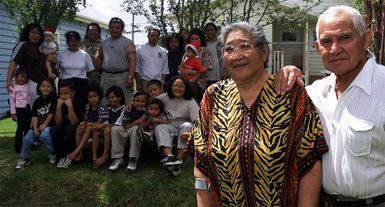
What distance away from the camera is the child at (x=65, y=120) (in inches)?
259

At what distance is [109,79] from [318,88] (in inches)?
209

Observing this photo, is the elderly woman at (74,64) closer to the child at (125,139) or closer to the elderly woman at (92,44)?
the elderly woman at (92,44)

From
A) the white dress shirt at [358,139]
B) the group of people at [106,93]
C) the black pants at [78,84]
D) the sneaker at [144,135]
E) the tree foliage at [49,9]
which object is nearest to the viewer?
the white dress shirt at [358,139]

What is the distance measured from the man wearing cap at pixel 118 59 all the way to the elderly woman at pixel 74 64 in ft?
1.03

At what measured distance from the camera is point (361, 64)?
7.98 ft

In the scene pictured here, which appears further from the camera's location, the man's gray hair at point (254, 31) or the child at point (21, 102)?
the child at point (21, 102)

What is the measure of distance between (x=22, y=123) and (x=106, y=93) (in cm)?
161

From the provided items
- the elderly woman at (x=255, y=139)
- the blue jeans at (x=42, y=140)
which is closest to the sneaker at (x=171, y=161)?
the blue jeans at (x=42, y=140)

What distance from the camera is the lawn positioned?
18.8 ft

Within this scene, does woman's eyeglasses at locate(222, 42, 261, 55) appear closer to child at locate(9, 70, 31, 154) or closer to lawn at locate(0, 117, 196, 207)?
lawn at locate(0, 117, 196, 207)

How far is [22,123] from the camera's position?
721cm

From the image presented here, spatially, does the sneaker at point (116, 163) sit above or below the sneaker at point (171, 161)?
below

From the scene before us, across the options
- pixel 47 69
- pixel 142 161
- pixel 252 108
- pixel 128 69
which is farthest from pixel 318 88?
pixel 47 69

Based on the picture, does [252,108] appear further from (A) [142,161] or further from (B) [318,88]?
(A) [142,161]
